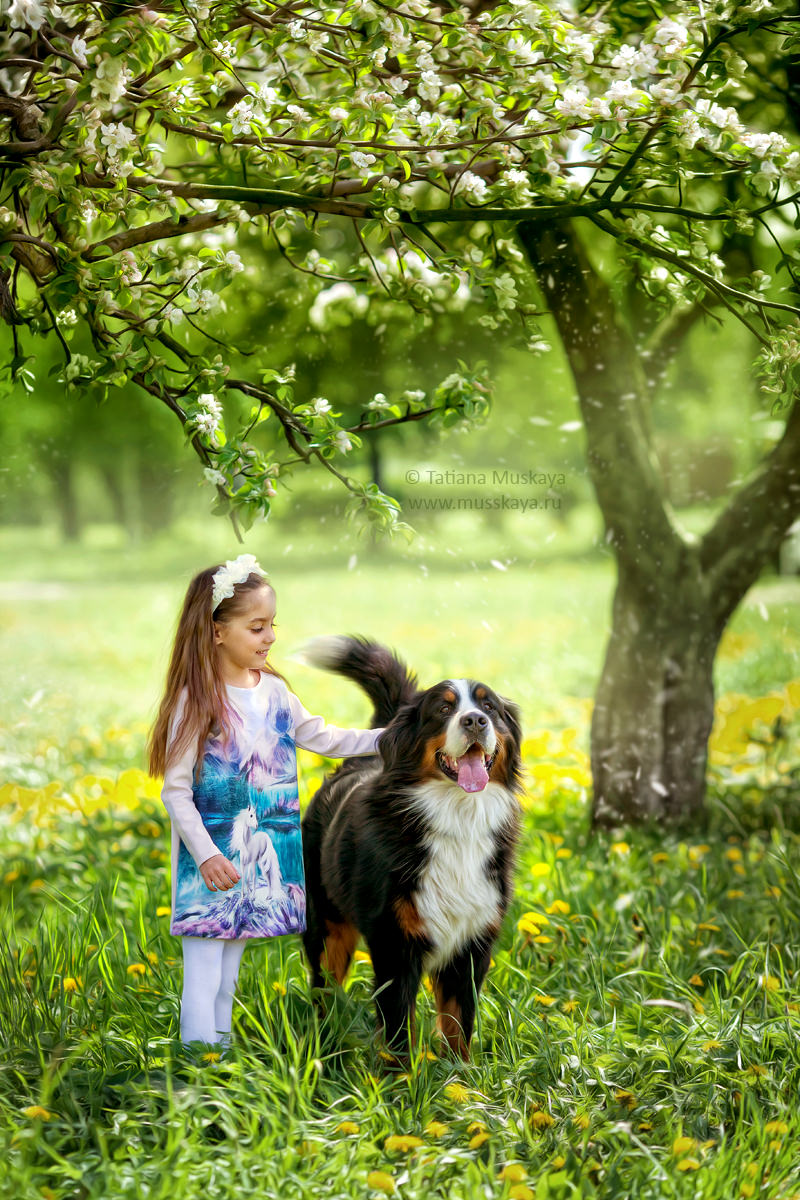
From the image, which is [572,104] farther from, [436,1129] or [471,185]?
[436,1129]

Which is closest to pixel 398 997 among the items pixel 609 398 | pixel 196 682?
pixel 196 682

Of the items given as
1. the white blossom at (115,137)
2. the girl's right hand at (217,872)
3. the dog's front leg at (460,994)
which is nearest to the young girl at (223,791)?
the girl's right hand at (217,872)

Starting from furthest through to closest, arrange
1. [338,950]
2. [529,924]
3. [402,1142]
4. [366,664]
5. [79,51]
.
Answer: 1. [529,924]
2. [338,950]
3. [366,664]
4. [79,51]
5. [402,1142]

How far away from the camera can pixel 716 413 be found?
37.1ft

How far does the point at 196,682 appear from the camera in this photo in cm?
278

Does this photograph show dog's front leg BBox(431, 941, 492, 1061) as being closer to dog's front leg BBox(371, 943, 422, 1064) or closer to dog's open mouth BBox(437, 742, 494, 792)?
dog's front leg BBox(371, 943, 422, 1064)

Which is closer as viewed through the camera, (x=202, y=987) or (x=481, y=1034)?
(x=202, y=987)

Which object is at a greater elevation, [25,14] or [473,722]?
[25,14]

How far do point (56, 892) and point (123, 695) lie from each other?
693cm

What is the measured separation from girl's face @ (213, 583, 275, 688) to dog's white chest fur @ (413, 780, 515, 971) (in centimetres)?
57

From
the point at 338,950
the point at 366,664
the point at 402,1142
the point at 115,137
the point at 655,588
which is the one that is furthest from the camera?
the point at 655,588

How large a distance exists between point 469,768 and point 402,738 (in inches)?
9.0

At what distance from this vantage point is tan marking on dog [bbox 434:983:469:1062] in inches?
115

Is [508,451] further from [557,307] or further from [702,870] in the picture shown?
[702,870]
